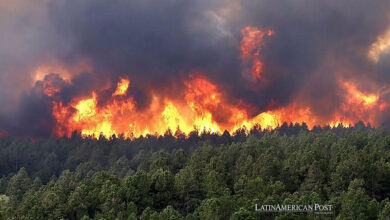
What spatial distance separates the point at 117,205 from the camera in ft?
396

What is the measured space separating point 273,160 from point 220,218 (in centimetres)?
5335

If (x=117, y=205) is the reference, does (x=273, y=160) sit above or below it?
above

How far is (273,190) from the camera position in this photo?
12356 cm

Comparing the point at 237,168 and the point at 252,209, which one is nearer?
the point at 252,209

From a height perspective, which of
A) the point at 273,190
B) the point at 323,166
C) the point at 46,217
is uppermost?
the point at 323,166

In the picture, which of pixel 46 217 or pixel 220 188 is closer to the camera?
pixel 46 217

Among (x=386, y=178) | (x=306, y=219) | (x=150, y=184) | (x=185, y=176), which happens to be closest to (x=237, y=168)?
(x=185, y=176)

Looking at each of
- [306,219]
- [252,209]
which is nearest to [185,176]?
[252,209]

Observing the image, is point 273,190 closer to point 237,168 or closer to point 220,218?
point 220,218

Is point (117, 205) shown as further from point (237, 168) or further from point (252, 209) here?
point (237, 168)

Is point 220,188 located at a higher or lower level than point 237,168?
lower

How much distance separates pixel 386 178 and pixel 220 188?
5097 cm

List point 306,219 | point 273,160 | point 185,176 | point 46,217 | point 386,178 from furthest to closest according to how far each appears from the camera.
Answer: point 273,160 < point 185,176 < point 386,178 < point 46,217 < point 306,219

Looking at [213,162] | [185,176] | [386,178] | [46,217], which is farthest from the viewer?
[213,162]
